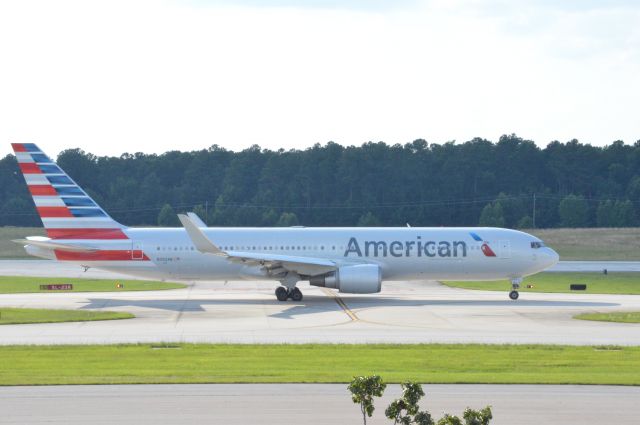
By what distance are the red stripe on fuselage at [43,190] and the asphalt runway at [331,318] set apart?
5110mm

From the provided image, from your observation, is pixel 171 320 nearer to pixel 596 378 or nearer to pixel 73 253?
pixel 73 253

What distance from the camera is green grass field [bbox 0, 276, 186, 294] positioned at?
53500mm

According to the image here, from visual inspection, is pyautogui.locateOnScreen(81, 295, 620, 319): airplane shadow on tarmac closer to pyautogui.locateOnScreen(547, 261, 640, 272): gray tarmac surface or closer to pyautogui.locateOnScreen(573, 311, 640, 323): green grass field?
pyautogui.locateOnScreen(573, 311, 640, 323): green grass field

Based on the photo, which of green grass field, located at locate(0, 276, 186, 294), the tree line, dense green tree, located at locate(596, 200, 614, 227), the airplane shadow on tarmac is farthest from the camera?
the tree line

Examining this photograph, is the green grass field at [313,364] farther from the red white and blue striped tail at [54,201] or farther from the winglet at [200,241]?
the red white and blue striped tail at [54,201]

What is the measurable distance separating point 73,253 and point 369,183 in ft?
279

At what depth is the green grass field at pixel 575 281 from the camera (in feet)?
175

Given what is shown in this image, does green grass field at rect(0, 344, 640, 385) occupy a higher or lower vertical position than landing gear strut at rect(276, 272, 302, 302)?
lower

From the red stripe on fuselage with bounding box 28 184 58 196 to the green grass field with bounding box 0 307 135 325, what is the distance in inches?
291

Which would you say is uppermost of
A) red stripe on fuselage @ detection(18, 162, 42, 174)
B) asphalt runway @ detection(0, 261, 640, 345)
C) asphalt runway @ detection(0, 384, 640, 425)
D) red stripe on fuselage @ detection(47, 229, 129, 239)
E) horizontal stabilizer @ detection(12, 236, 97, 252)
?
red stripe on fuselage @ detection(18, 162, 42, 174)

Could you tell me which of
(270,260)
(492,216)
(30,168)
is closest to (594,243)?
(492,216)

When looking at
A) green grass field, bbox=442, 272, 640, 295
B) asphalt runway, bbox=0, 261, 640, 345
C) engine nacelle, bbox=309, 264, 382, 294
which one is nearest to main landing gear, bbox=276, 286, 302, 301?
asphalt runway, bbox=0, 261, 640, 345

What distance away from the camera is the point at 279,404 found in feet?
62.6

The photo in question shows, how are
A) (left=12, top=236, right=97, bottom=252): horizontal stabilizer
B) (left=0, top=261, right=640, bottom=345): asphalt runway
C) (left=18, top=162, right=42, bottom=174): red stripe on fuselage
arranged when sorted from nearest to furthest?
(left=0, top=261, right=640, bottom=345): asphalt runway, (left=12, top=236, right=97, bottom=252): horizontal stabilizer, (left=18, top=162, right=42, bottom=174): red stripe on fuselage
